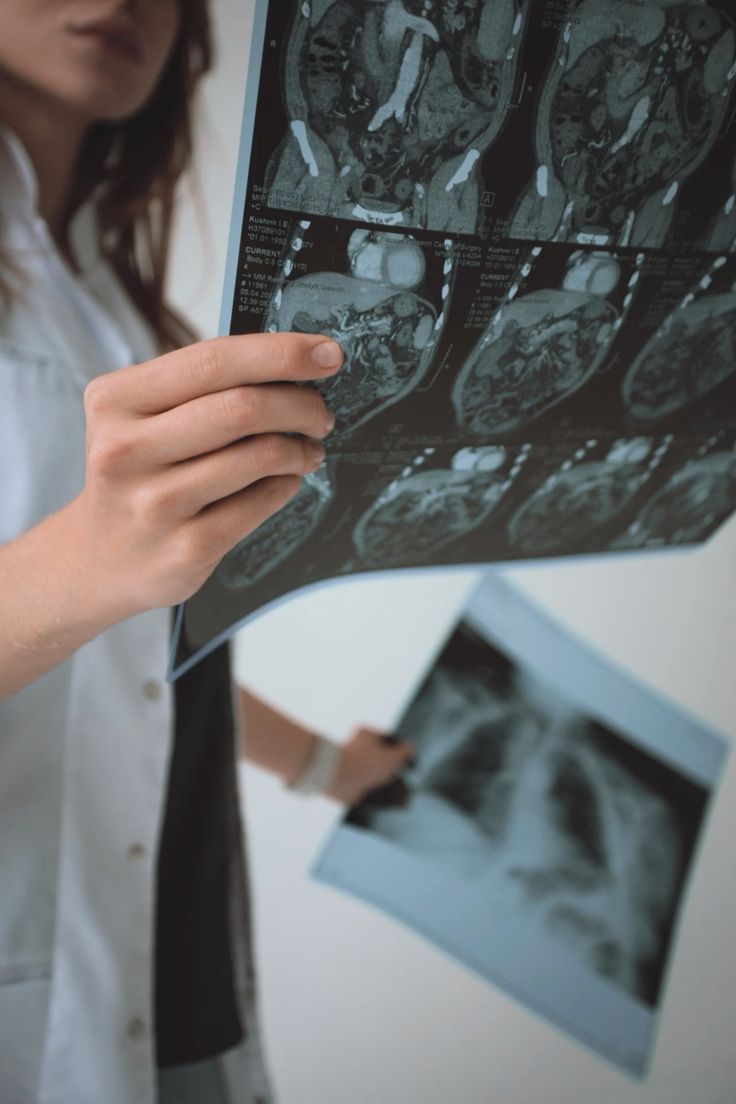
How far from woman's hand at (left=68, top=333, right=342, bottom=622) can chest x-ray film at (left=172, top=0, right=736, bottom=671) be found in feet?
0.09

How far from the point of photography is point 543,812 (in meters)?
0.91

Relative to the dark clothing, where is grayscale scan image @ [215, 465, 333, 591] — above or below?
above

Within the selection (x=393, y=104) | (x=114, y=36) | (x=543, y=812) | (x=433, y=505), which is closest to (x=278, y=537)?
(x=433, y=505)

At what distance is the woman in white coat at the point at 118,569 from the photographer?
1.11 feet

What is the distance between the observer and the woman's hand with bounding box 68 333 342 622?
1.04 feet

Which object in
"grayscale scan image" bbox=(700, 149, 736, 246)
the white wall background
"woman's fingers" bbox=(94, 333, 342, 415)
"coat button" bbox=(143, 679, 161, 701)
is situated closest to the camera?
"woman's fingers" bbox=(94, 333, 342, 415)

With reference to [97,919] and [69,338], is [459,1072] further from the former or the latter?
[69,338]

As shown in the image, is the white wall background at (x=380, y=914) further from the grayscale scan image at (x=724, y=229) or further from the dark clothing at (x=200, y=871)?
the grayscale scan image at (x=724, y=229)

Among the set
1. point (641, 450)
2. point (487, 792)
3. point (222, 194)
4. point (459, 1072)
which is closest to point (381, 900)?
point (487, 792)

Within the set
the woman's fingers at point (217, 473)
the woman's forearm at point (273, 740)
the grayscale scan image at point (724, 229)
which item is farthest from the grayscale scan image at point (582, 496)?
the woman's forearm at point (273, 740)

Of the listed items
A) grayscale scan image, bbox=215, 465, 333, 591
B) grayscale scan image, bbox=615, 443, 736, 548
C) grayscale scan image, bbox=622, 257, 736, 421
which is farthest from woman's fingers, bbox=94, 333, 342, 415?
grayscale scan image, bbox=615, 443, 736, 548

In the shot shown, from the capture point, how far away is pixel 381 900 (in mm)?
875

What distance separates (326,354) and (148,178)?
53 centimetres

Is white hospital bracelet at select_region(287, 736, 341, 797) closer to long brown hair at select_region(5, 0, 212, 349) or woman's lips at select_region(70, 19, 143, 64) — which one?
long brown hair at select_region(5, 0, 212, 349)
